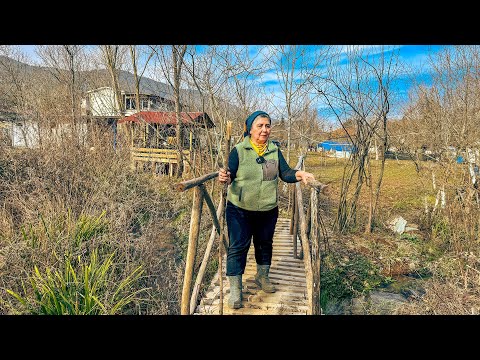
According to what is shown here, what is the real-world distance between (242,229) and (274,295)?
0.93m

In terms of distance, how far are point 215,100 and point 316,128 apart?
3.54 metres

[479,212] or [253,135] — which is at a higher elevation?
[253,135]

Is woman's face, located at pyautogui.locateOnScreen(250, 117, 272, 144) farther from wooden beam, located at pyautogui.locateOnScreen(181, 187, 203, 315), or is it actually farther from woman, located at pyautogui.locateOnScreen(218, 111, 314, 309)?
wooden beam, located at pyautogui.locateOnScreen(181, 187, 203, 315)

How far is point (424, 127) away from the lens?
7160mm

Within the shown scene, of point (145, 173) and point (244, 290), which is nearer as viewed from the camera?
point (244, 290)

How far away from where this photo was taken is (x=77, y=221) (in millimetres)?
4555

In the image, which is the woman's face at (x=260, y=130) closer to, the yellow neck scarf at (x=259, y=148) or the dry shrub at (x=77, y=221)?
the yellow neck scarf at (x=259, y=148)

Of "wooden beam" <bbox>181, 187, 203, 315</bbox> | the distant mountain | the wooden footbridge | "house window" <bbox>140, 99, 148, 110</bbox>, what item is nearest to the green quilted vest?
the wooden footbridge

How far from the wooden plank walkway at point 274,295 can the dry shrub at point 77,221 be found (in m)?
0.75

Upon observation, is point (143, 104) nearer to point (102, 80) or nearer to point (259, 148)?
point (102, 80)

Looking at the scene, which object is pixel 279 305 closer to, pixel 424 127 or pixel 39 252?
pixel 39 252

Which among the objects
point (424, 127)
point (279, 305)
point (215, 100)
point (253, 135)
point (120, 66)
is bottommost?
point (279, 305)
